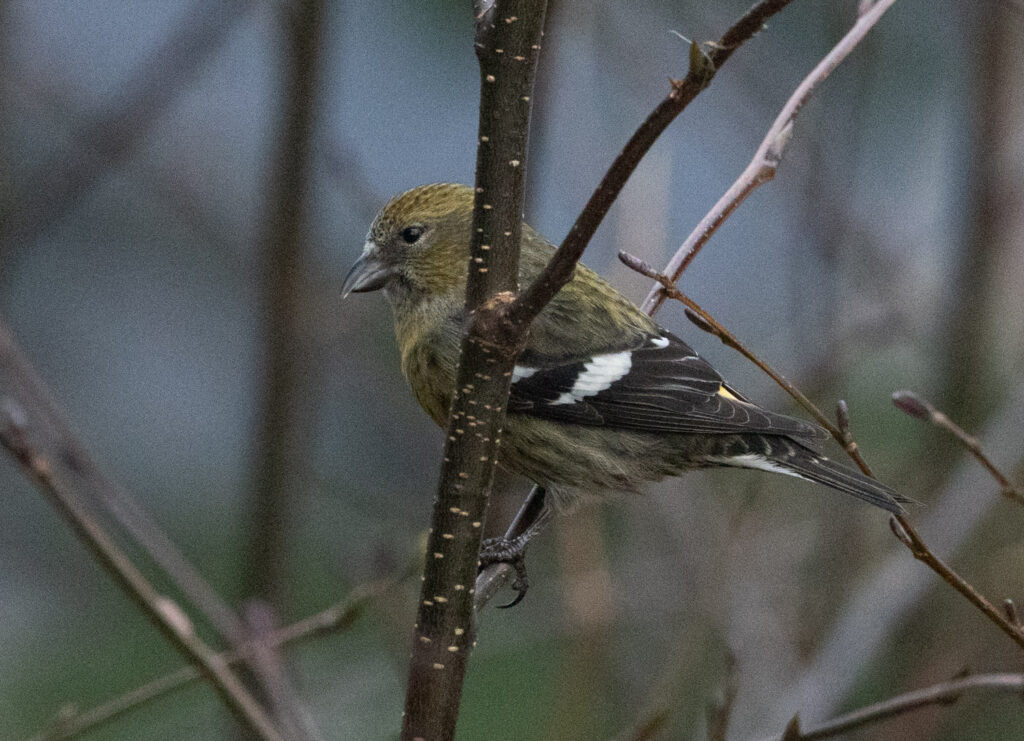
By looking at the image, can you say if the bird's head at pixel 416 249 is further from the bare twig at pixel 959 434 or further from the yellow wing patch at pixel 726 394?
the bare twig at pixel 959 434

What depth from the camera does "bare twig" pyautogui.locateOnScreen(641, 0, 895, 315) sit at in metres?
2.81

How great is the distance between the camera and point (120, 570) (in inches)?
88.0

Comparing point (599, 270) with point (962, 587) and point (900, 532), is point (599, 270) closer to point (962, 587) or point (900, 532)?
point (900, 532)

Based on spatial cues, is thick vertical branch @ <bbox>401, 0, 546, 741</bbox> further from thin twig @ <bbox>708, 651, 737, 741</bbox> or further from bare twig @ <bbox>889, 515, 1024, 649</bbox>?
bare twig @ <bbox>889, 515, 1024, 649</bbox>

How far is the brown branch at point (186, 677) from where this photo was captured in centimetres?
268

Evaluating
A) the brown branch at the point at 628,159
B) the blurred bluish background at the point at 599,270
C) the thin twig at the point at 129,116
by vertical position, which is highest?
the thin twig at the point at 129,116

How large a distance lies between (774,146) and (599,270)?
2.11 metres

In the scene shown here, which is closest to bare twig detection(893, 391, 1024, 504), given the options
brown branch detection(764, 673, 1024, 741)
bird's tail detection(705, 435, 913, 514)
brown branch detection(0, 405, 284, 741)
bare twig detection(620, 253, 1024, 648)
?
bare twig detection(620, 253, 1024, 648)

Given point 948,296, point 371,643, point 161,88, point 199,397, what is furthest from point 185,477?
point 948,296

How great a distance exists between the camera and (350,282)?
13.7 ft

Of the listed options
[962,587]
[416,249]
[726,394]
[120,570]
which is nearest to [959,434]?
[962,587]

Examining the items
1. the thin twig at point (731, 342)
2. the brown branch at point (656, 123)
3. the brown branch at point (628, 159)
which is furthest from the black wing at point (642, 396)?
the brown branch at point (656, 123)

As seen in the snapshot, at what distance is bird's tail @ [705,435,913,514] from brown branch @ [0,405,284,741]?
2.03 metres

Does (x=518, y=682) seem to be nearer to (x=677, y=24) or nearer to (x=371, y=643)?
(x=371, y=643)
